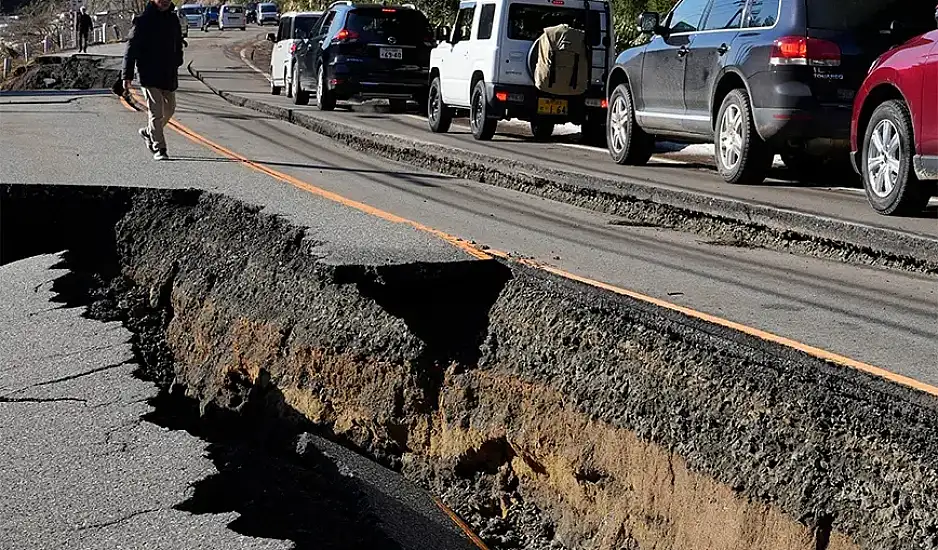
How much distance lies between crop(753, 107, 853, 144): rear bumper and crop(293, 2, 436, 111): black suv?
39.3ft

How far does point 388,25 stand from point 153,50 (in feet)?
28.4

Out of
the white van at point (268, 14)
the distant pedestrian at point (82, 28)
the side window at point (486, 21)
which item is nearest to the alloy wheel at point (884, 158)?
the side window at point (486, 21)

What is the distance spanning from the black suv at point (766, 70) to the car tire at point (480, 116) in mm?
4349

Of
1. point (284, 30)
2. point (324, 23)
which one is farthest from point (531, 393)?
point (284, 30)

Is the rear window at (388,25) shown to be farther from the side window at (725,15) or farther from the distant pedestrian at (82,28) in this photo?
the distant pedestrian at (82,28)

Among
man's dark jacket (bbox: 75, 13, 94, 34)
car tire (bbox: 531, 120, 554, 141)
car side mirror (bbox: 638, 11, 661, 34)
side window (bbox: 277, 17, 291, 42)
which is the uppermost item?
man's dark jacket (bbox: 75, 13, 94, 34)

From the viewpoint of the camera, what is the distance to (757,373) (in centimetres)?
468

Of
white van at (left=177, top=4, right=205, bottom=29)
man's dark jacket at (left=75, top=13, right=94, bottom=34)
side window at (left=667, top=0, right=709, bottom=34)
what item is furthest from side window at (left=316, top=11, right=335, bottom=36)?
white van at (left=177, top=4, right=205, bottom=29)

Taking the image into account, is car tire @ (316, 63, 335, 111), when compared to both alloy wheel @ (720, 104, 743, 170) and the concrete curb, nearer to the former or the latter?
the concrete curb

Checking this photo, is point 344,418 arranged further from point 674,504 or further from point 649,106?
point 649,106

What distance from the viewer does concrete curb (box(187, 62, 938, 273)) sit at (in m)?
7.87

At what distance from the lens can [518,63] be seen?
1592 centimetres

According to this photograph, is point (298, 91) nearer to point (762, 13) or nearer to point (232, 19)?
point (762, 13)

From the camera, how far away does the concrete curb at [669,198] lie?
7.87 metres
